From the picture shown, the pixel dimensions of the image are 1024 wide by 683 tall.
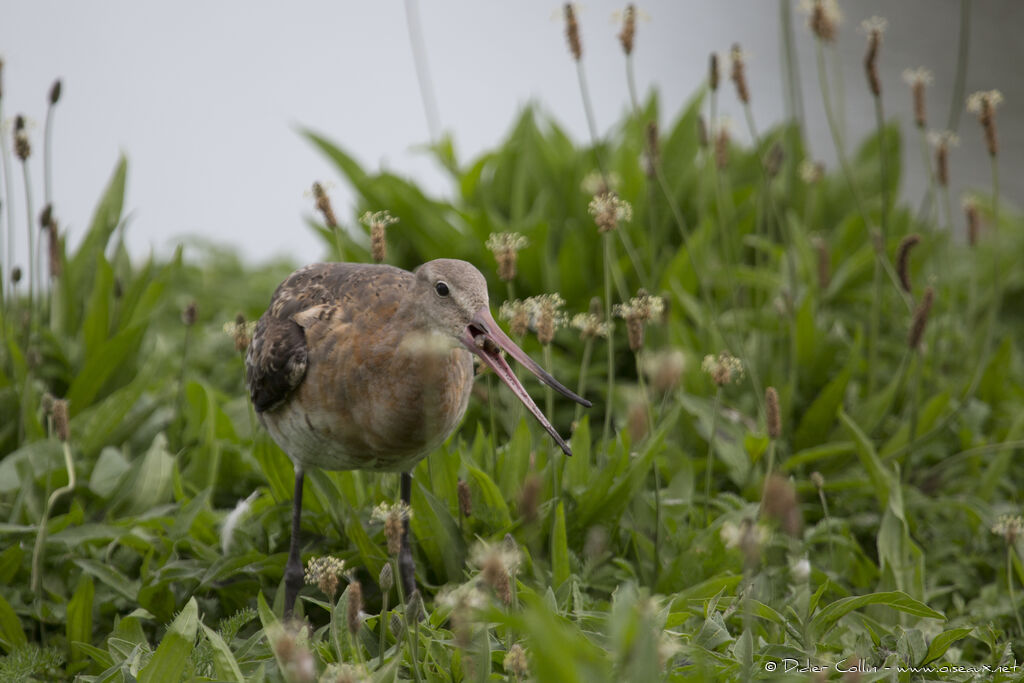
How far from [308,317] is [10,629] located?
4.19 ft

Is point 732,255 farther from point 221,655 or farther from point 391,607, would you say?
point 221,655

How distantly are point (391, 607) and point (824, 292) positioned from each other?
2752 millimetres

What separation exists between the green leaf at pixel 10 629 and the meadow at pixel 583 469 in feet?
0.04

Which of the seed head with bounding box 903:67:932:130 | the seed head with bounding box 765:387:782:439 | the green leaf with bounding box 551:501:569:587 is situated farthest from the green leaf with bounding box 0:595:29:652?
the seed head with bounding box 903:67:932:130

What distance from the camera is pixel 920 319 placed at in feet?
12.0

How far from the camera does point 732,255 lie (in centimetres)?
525

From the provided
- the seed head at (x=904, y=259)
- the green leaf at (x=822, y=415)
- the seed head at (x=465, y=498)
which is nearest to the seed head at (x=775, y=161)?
the seed head at (x=904, y=259)

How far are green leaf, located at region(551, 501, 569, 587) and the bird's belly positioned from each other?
1.44 ft

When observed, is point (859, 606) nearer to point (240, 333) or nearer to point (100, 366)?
point (240, 333)

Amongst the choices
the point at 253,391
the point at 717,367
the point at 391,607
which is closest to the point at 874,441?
the point at 717,367

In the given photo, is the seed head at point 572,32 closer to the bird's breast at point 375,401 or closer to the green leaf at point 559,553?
the bird's breast at point 375,401

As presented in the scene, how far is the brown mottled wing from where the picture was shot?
3057 mm

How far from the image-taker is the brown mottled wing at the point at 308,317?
3.06 m

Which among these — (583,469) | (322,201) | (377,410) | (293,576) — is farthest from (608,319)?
(293,576)
